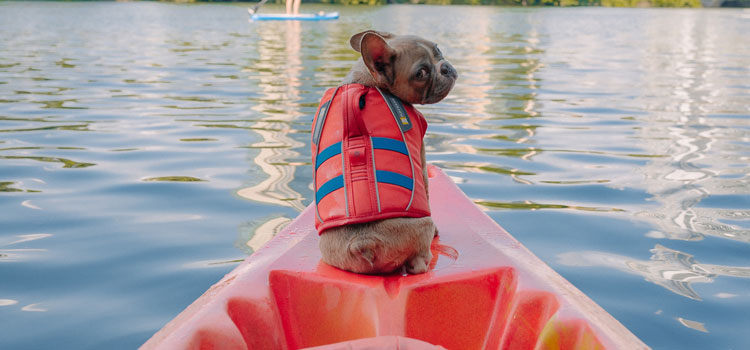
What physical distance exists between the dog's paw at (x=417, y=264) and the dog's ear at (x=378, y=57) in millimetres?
671

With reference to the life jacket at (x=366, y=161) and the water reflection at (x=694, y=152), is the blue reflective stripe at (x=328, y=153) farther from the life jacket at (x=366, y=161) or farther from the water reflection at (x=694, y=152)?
the water reflection at (x=694, y=152)

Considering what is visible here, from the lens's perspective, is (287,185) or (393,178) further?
(287,185)

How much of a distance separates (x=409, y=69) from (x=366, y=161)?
401mm

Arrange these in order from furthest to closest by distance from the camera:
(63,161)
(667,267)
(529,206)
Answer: (63,161), (529,206), (667,267)

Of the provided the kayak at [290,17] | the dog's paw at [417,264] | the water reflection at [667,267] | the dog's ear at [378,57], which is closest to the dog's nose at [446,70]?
the dog's ear at [378,57]

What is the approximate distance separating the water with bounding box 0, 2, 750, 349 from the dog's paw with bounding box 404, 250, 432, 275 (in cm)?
108

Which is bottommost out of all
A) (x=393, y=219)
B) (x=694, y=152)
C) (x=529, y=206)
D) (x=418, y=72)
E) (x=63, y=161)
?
(x=63, y=161)

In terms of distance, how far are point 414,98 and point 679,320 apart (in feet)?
5.18

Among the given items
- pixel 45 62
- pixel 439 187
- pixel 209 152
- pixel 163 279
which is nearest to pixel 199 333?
pixel 163 279

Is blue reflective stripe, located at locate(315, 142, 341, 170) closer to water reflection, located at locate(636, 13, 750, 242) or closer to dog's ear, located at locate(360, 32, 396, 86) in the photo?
dog's ear, located at locate(360, 32, 396, 86)

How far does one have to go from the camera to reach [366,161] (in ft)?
7.79

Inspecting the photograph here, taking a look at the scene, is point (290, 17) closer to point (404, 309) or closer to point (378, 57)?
point (378, 57)

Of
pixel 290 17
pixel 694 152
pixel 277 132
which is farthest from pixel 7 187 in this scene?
pixel 290 17

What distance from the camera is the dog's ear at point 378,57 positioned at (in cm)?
233
